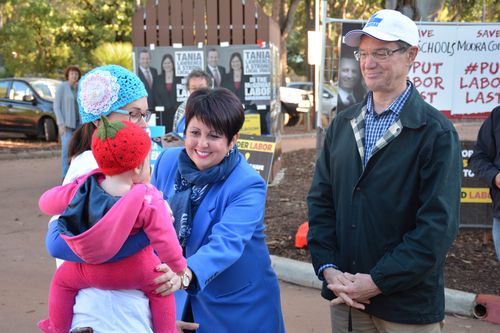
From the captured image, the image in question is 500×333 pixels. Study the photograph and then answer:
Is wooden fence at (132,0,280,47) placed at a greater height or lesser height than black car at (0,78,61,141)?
greater

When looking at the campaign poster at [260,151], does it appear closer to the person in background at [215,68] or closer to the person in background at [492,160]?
the person in background at [215,68]

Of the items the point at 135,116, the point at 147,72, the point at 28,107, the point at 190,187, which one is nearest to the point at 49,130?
the point at 28,107

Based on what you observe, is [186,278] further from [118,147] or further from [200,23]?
[200,23]

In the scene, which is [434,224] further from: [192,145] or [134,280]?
[134,280]

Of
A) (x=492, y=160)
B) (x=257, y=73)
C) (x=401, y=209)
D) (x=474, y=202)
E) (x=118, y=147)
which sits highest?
(x=257, y=73)

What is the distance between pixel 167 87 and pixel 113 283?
8.72 m

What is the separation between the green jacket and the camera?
2.65 m

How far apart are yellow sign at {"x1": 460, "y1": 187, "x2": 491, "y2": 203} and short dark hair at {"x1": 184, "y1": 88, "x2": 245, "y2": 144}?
5.23 metres

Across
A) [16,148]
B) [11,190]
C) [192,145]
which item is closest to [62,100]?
[11,190]

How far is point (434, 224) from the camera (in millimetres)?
2621

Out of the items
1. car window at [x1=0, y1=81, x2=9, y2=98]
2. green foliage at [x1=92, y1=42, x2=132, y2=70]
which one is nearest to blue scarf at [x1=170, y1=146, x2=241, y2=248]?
car window at [x1=0, y1=81, x2=9, y2=98]

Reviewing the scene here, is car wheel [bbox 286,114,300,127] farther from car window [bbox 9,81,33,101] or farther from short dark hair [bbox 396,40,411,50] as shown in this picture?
short dark hair [bbox 396,40,411,50]

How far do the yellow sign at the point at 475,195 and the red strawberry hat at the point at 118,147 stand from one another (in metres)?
5.88

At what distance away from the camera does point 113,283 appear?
2.23 meters
